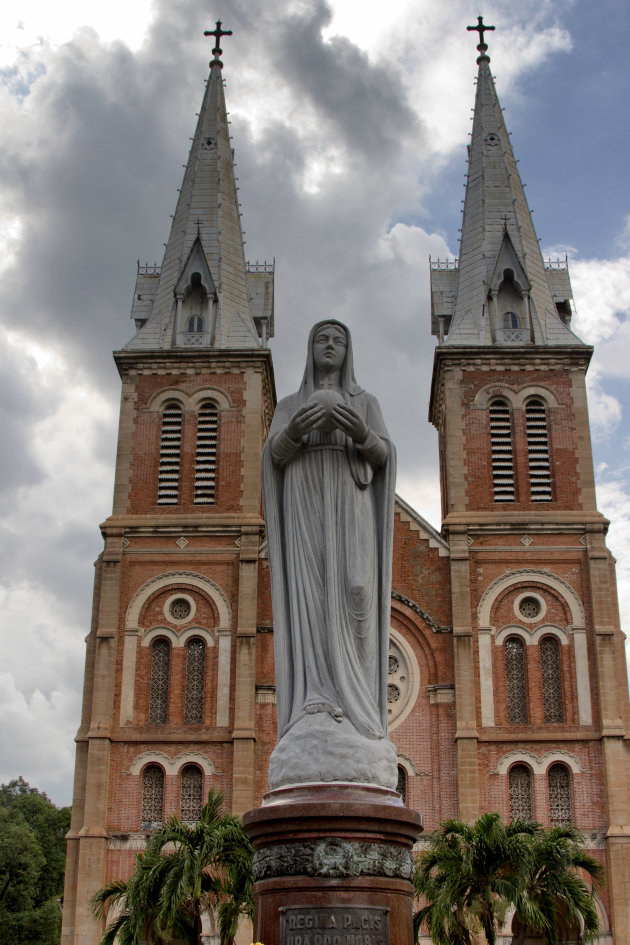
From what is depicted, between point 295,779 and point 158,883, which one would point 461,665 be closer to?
point 158,883

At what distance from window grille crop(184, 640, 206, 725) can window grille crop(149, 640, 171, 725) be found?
0.55m

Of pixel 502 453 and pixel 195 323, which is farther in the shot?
pixel 195 323

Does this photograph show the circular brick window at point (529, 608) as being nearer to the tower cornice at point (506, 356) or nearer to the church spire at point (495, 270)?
the tower cornice at point (506, 356)

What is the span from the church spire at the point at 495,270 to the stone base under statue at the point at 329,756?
28214mm

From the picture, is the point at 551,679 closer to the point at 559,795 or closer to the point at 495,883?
the point at 559,795

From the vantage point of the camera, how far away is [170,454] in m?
33.7

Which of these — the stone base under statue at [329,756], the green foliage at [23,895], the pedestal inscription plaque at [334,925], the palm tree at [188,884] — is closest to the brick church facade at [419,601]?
the palm tree at [188,884]

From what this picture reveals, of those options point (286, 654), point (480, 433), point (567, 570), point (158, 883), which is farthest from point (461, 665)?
point (286, 654)

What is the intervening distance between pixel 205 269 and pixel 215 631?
40.4ft

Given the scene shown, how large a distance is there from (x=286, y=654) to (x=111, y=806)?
2321 centimetres

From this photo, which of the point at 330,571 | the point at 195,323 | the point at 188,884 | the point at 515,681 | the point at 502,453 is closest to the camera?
the point at 330,571

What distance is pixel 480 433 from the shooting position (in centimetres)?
3350

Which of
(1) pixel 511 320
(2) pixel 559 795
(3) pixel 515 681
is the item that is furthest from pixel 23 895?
(1) pixel 511 320

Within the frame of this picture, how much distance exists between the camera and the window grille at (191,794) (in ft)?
97.1
